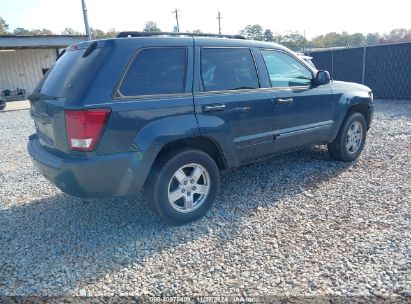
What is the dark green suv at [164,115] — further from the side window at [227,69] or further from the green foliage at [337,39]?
the green foliage at [337,39]

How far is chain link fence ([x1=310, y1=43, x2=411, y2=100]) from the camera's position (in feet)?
36.8

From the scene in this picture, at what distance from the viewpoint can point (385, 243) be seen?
2.86 meters

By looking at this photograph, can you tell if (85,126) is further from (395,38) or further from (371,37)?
(371,37)

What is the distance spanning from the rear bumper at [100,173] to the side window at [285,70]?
6.46 ft

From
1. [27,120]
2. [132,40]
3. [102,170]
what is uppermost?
[132,40]

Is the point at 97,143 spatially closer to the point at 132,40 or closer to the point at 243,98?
the point at 132,40

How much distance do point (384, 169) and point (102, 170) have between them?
13.2 ft

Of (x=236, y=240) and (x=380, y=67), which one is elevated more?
(x=380, y=67)

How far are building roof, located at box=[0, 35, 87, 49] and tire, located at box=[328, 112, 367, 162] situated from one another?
16.5m

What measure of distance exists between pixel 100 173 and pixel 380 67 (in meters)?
12.4

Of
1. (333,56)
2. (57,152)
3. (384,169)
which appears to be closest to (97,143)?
(57,152)

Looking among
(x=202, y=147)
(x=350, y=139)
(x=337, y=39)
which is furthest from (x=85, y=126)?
(x=337, y=39)

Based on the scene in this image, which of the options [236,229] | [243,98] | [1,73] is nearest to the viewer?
[236,229]

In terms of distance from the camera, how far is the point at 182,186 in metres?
3.31
